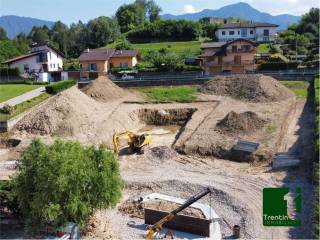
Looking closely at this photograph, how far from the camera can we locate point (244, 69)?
5394 centimetres

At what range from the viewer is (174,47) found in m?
79.2

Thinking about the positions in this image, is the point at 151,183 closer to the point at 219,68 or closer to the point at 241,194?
the point at 241,194

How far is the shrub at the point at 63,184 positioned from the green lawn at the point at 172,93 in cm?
2497

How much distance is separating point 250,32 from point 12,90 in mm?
46738

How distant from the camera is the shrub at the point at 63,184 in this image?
1565cm

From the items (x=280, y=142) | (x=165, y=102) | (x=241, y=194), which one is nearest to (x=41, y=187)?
(x=241, y=194)

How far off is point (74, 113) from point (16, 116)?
4140 millimetres

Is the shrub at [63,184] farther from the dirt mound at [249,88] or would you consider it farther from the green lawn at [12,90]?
the green lawn at [12,90]

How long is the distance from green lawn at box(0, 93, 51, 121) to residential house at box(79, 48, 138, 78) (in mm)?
15325

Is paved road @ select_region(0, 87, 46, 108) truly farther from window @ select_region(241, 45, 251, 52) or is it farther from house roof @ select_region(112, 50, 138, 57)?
window @ select_region(241, 45, 251, 52)

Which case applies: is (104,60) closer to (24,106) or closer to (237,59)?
(237,59)

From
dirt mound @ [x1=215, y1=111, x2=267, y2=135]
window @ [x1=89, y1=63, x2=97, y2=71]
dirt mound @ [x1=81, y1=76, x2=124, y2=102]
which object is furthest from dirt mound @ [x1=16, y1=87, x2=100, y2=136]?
window @ [x1=89, y1=63, x2=97, y2=71]

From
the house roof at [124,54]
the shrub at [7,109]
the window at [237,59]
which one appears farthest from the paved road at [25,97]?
the window at [237,59]

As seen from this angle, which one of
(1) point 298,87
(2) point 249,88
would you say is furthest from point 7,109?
(1) point 298,87
